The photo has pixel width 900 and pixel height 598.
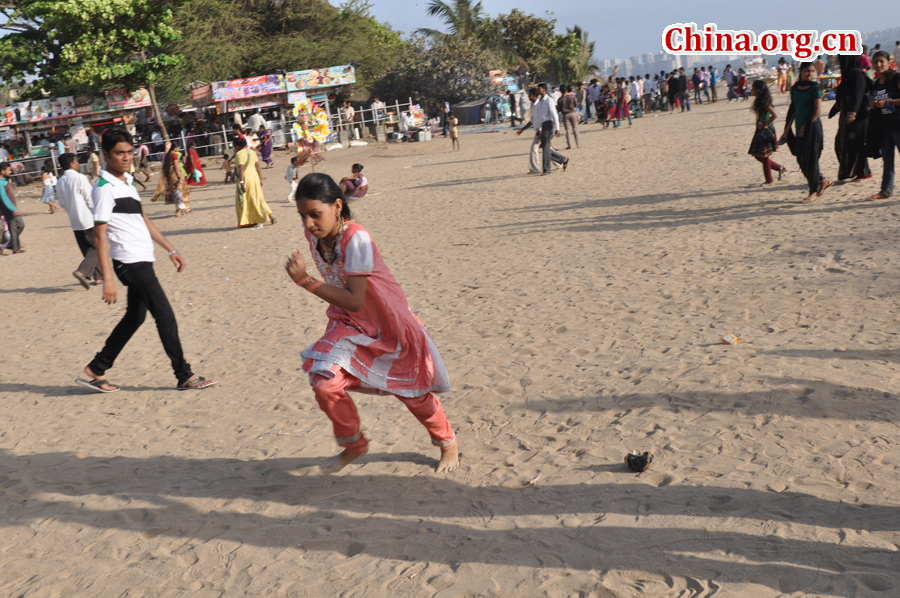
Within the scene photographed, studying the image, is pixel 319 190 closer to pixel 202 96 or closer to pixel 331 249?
pixel 331 249

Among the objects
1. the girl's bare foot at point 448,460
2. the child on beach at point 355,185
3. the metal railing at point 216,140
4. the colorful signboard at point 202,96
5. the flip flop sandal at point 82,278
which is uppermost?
Answer: the colorful signboard at point 202,96

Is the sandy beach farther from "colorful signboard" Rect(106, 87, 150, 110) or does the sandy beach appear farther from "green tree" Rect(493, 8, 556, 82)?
"green tree" Rect(493, 8, 556, 82)

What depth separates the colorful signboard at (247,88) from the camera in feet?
97.7

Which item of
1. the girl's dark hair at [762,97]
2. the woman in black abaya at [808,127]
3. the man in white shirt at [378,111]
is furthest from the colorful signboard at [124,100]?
the woman in black abaya at [808,127]

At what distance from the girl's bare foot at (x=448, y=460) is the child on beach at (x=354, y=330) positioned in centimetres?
31

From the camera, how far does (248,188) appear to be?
515 inches

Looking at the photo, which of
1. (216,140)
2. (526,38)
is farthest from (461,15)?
(216,140)

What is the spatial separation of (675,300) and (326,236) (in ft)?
12.6

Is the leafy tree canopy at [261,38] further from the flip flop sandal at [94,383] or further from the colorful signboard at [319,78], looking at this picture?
the flip flop sandal at [94,383]

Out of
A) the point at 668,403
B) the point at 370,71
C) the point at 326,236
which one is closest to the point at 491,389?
the point at 668,403

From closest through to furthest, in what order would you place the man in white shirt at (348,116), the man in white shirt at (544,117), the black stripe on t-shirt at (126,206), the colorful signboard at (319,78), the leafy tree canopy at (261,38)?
the black stripe on t-shirt at (126,206), the man in white shirt at (544,117), the man in white shirt at (348,116), the colorful signboard at (319,78), the leafy tree canopy at (261,38)

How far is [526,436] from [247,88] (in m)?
29.4

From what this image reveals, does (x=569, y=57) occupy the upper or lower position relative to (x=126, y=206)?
upper

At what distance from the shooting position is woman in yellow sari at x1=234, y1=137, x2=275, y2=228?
1303cm
